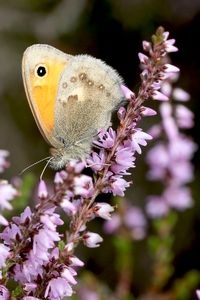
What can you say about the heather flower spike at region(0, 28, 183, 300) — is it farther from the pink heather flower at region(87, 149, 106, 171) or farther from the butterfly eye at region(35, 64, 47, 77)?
the butterfly eye at region(35, 64, 47, 77)

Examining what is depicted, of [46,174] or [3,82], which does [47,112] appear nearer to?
[46,174]

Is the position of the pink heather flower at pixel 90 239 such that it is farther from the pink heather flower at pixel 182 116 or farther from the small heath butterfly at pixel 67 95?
the pink heather flower at pixel 182 116

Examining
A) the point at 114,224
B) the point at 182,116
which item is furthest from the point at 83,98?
the point at 114,224

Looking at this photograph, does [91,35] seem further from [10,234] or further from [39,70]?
[10,234]

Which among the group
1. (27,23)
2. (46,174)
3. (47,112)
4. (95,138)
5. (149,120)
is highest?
(27,23)

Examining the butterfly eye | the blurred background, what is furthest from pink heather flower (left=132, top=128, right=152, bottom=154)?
the blurred background

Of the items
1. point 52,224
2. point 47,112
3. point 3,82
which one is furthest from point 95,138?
point 3,82

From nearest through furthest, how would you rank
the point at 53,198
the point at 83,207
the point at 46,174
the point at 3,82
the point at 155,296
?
1. the point at 53,198
2. the point at 83,207
3. the point at 155,296
4. the point at 46,174
5. the point at 3,82

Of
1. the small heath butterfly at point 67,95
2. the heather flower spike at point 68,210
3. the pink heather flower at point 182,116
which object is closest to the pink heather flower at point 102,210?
the heather flower spike at point 68,210

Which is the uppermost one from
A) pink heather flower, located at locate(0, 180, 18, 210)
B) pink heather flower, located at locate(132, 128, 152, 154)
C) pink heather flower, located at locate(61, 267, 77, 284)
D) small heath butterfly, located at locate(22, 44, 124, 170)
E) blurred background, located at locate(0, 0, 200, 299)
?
blurred background, located at locate(0, 0, 200, 299)
